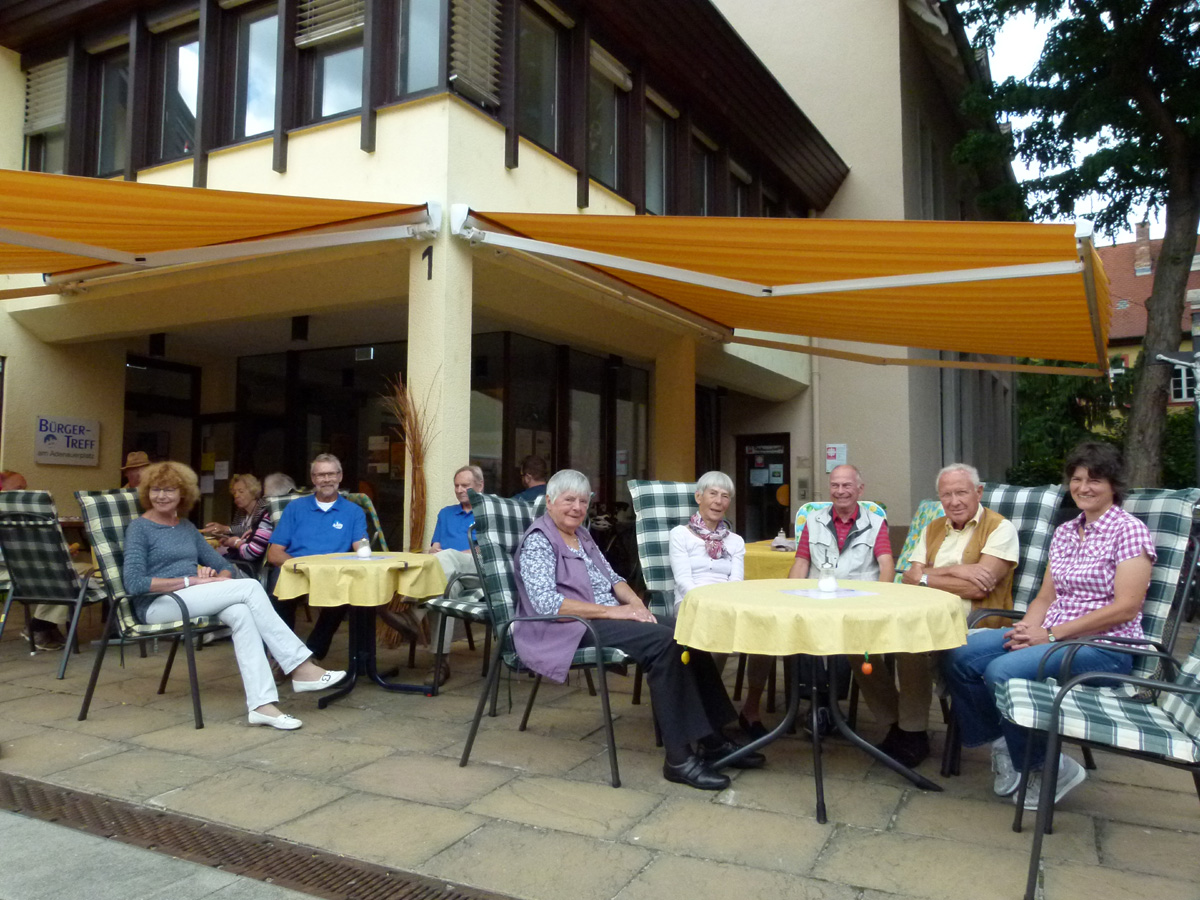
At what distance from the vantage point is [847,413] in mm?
12539

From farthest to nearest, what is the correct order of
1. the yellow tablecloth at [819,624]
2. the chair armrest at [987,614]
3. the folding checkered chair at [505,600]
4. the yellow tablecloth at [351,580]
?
1. the yellow tablecloth at [351,580]
2. the chair armrest at [987,614]
3. the folding checkered chair at [505,600]
4. the yellow tablecloth at [819,624]

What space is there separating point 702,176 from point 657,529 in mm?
6612

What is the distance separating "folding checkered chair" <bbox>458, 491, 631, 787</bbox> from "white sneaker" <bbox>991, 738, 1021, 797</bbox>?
1270 millimetres

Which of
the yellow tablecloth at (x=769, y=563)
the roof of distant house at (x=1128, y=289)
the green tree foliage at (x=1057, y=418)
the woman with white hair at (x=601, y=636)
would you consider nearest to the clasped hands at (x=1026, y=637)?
the woman with white hair at (x=601, y=636)

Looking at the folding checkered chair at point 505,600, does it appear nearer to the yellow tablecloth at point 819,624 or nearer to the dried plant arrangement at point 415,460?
the yellow tablecloth at point 819,624

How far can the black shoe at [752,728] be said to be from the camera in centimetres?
385

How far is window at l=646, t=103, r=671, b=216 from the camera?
30.2 feet

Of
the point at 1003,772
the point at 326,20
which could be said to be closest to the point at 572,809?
the point at 1003,772

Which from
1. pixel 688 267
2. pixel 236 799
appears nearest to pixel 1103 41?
pixel 688 267

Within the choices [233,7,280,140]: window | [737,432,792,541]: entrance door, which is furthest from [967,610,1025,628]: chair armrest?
[737,432,792,541]: entrance door

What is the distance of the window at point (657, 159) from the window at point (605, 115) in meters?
0.59

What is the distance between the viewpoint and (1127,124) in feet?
37.1

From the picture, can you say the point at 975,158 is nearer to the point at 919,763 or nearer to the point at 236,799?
the point at 919,763

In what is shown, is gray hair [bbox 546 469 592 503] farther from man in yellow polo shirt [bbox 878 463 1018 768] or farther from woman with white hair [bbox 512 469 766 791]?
man in yellow polo shirt [bbox 878 463 1018 768]
